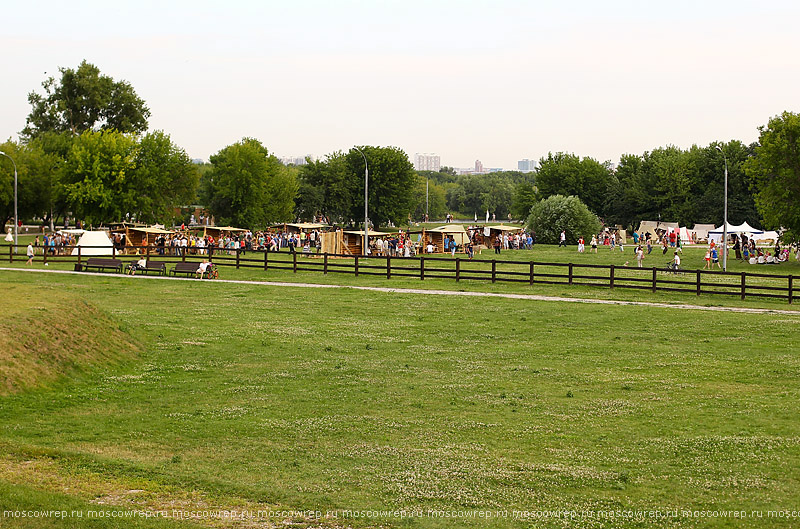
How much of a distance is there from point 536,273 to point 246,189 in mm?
56390

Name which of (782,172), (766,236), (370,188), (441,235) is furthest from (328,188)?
(782,172)

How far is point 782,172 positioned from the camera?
49094mm

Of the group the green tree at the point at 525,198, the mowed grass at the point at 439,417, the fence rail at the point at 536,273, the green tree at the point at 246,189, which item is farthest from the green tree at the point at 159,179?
the mowed grass at the point at 439,417

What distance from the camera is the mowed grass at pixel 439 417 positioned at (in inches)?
368

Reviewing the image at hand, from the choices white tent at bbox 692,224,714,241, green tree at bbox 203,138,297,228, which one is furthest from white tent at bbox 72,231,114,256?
white tent at bbox 692,224,714,241

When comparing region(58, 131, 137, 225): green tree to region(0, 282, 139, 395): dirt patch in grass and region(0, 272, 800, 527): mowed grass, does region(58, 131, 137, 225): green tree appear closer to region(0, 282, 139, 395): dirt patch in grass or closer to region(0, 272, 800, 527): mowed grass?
region(0, 272, 800, 527): mowed grass

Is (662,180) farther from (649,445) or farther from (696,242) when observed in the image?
(649,445)

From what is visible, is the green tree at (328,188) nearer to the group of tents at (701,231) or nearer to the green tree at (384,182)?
the green tree at (384,182)

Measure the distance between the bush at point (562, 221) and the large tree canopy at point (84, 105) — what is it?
5142 centimetres

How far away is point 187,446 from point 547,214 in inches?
2721

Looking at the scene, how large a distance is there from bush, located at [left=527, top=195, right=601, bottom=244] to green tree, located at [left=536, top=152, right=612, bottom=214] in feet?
109

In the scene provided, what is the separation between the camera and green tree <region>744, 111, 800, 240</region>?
48875 mm

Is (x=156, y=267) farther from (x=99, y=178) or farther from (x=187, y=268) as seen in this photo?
(x=99, y=178)

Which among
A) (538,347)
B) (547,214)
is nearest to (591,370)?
(538,347)
